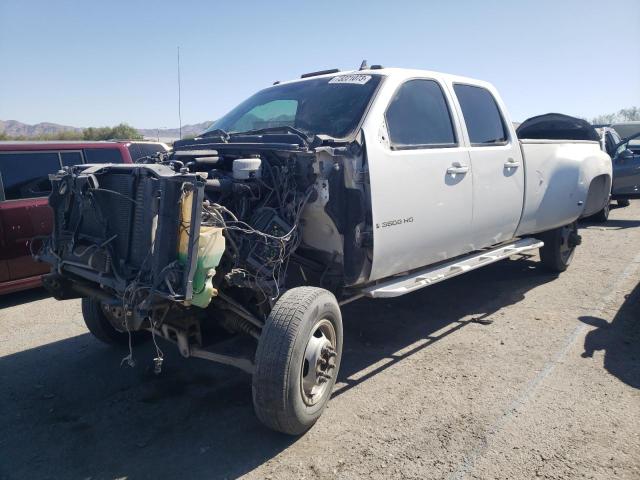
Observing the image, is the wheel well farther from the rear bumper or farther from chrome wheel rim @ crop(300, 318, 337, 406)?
the rear bumper

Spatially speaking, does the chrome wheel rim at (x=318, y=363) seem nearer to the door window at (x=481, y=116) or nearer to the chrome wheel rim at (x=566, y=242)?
the door window at (x=481, y=116)

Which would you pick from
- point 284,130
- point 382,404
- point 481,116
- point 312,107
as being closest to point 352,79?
point 312,107

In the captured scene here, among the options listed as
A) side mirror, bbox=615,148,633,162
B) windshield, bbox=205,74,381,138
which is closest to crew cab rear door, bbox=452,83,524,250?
windshield, bbox=205,74,381,138

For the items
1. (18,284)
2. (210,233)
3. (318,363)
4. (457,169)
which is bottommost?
(18,284)

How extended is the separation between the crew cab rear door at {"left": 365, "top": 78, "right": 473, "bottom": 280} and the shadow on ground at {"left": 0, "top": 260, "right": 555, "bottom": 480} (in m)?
1.01

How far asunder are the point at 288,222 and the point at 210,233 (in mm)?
808

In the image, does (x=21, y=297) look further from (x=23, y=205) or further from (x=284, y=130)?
(x=284, y=130)

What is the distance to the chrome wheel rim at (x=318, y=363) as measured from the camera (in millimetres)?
3289

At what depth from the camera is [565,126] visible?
31.9ft

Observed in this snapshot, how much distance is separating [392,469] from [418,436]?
399mm

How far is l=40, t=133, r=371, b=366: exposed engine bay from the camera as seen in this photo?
9.85ft

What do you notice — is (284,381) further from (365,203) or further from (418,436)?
(365,203)

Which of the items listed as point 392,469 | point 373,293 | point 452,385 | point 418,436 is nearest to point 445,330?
point 452,385

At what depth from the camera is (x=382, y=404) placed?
3682 millimetres
